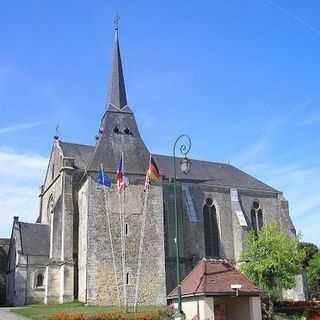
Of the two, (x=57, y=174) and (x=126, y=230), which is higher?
(x=57, y=174)

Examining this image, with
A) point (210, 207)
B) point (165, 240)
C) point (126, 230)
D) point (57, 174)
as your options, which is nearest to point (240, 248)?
point (210, 207)

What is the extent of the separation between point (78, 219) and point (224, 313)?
1660 cm

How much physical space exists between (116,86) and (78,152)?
623 cm

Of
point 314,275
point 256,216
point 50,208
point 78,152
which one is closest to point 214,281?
point 78,152

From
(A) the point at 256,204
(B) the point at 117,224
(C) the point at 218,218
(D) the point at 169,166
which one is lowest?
(B) the point at 117,224

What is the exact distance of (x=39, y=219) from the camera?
1730 inches

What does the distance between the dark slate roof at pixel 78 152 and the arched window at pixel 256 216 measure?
49.1 ft

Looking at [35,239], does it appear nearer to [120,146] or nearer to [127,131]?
[120,146]

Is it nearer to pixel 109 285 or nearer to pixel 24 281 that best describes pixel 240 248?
pixel 109 285

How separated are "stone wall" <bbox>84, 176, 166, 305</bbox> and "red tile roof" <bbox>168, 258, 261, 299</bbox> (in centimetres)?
1035

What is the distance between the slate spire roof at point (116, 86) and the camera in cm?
3959

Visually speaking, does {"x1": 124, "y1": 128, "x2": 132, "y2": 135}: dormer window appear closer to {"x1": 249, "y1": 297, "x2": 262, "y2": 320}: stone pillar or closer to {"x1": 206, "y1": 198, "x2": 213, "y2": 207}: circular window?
{"x1": 206, "y1": 198, "x2": 213, "y2": 207}: circular window

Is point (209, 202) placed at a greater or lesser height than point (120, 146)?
lesser

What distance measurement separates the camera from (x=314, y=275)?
5553cm
